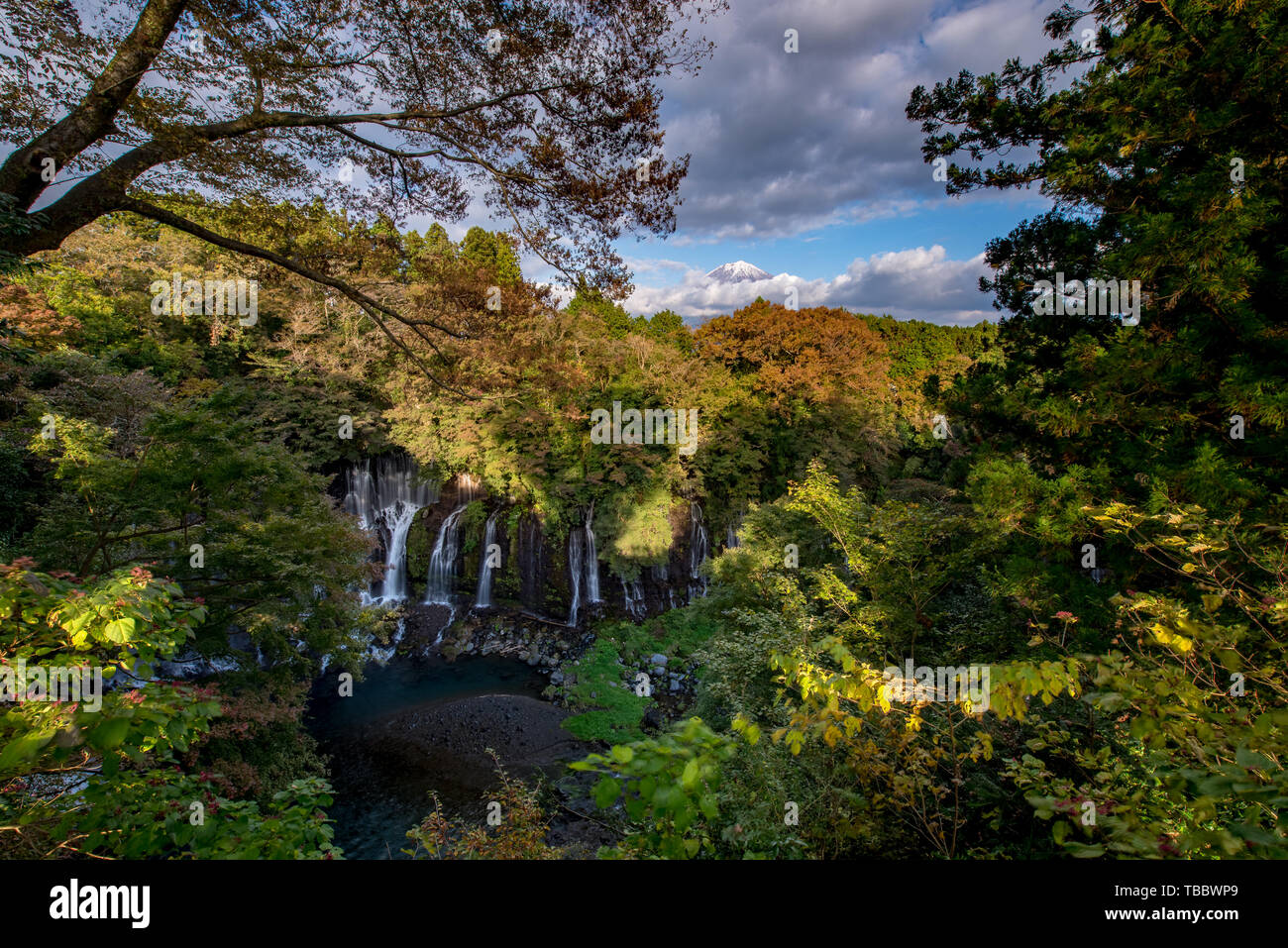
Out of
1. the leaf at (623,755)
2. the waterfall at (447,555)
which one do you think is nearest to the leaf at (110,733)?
the leaf at (623,755)

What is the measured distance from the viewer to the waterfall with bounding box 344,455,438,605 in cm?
1866

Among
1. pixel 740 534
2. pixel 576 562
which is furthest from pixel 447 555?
pixel 740 534

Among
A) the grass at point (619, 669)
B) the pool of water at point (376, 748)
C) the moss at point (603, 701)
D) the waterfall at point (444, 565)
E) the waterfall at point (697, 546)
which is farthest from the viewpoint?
the waterfall at point (697, 546)

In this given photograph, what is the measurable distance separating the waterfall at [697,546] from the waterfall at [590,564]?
3780mm

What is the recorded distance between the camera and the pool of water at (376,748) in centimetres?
896

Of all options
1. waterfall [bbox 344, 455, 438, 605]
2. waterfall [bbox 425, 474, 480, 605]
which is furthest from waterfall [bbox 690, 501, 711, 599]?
waterfall [bbox 344, 455, 438, 605]

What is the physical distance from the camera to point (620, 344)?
56.1 ft

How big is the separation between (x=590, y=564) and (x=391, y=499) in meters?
8.57

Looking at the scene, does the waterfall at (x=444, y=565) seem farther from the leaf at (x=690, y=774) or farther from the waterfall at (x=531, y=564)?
the leaf at (x=690, y=774)

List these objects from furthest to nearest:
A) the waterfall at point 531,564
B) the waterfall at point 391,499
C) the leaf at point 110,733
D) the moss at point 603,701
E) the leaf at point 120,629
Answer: the waterfall at point 391,499
the waterfall at point 531,564
the moss at point 603,701
the leaf at point 120,629
the leaf at point 110,733

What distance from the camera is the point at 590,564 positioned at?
18.1 meters

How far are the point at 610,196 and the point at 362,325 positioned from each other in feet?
55.5

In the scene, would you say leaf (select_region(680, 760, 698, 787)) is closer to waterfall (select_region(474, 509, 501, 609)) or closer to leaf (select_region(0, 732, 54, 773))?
leaf (select_region(0, 732, 54, 773))
